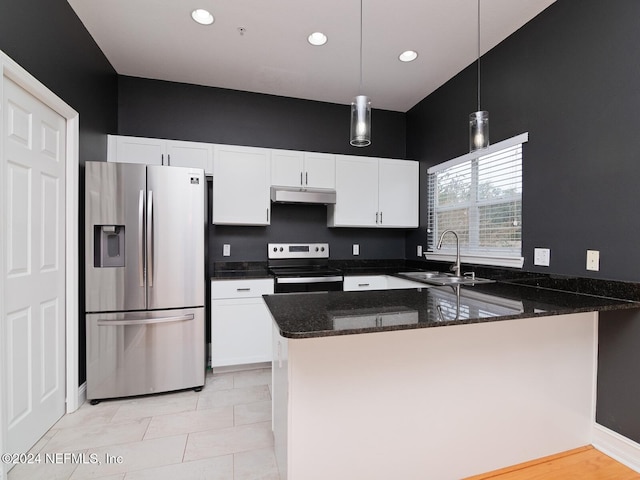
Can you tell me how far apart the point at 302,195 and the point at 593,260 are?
2.35 metres

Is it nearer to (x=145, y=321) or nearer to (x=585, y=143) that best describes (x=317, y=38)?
(x=585, y=143)

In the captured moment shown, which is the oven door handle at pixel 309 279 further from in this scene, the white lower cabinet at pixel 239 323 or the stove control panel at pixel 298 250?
the stove control panel at pixel 298 250

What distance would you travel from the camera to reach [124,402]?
7.89ft

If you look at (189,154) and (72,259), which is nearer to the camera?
(72,259)

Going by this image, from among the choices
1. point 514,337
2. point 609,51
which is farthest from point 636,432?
point 609,51

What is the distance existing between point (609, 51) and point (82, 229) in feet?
12.2

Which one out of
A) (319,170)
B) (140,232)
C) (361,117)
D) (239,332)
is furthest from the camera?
(319,170)

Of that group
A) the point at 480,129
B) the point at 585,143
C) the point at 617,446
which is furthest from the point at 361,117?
the point at 617,446

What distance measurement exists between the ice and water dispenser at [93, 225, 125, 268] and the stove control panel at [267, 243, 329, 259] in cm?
145

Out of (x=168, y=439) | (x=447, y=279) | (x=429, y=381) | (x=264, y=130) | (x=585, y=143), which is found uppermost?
(x=264, y=130)

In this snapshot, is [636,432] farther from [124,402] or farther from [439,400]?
[124,402]

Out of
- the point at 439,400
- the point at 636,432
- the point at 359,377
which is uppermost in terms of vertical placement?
the point at 359,377

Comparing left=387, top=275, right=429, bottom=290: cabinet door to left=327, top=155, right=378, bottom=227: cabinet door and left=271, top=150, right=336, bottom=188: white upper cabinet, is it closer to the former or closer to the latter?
left=327, top=155, right=378, bottom=227: cabinet door

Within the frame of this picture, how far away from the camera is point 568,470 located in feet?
5.52
